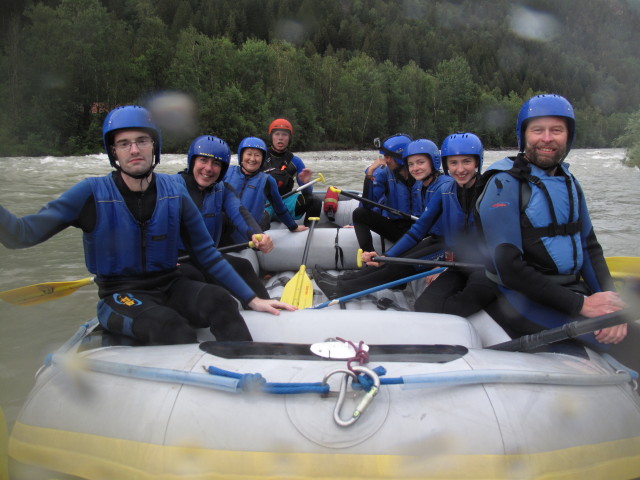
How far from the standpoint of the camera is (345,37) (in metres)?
77.7

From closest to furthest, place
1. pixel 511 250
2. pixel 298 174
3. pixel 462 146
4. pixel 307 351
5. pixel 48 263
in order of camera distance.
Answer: pixel 307 351 → pixel 511 250 → pixel 462 146 → pixel 48 263 → pixel 298 174

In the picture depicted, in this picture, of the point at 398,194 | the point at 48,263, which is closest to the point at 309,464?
the point at 398,194

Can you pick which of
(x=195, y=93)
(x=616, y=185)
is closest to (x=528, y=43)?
(x=195, y=93)

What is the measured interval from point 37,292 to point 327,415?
1.81m

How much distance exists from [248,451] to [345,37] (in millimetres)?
83025

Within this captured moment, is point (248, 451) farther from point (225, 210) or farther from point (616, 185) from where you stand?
point (616, 185)

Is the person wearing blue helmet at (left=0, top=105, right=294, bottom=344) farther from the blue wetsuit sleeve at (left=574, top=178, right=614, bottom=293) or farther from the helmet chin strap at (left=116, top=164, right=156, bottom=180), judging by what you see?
the blue wetsuit sleeve at (left=574, top=178, right=614, bottom=293)

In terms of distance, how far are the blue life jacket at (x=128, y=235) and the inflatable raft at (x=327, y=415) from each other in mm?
447

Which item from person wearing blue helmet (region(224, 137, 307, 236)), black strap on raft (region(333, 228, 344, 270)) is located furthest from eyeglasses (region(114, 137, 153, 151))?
black strap on raft (region(333, 228, 344, 270))

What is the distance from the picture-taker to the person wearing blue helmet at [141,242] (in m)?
1.91

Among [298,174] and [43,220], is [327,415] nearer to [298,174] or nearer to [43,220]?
[43,220]

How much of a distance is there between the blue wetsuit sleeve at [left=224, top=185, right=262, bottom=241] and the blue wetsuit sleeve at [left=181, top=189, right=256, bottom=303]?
1.15m

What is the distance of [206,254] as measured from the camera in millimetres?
2215

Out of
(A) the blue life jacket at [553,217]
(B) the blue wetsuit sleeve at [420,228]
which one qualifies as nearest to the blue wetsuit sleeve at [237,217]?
(B) the blue wetsuit sleeve at [420,228]
